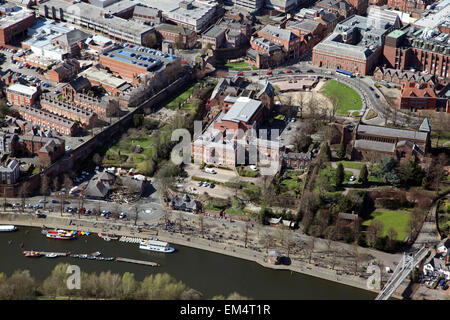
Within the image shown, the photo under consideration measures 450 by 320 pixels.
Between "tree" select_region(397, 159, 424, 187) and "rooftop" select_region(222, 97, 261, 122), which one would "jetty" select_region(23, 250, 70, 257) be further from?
"tree" select_region(397, 159, 424, 187)

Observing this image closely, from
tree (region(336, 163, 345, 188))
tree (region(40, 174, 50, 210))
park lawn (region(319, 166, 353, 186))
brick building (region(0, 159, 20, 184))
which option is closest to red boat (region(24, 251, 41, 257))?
tree (region(40, 174, 50, 210))

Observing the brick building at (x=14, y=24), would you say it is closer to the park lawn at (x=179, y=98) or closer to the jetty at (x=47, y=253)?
the park lawn at (x=179, y=98)

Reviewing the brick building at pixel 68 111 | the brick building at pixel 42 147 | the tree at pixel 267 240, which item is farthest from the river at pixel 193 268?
the brick building at pixel 68 111

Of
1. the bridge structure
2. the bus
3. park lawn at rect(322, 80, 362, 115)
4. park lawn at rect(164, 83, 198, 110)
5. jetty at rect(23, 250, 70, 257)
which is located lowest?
jetty at rect(23, 250, 70, 257)

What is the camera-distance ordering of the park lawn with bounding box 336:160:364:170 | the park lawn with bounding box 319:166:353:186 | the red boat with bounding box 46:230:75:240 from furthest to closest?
the park lawn with bounding box 336:160:364:170
the park lawn with bounding box 319:166:353:186
the red boat with bounding box 46:230:75:240

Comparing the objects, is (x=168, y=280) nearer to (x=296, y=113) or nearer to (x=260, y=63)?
(x=296, y=113)

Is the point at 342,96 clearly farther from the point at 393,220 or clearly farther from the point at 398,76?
the point at 393,220

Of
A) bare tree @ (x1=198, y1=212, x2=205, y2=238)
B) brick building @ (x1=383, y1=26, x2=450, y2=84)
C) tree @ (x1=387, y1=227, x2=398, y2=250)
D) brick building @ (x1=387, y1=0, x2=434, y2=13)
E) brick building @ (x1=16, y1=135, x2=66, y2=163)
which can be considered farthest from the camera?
brick building @ (x1=387, y1=0, x2=434, y2=13)
